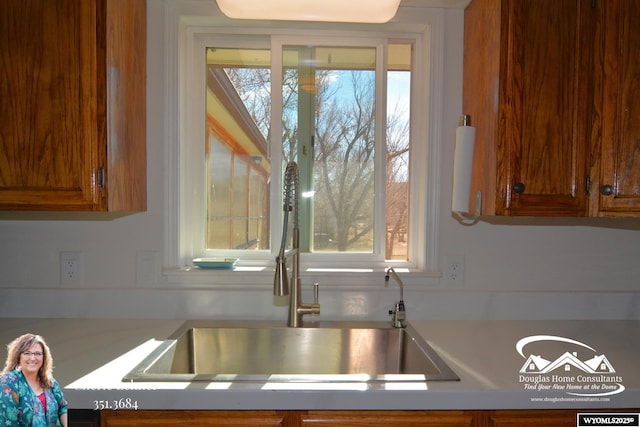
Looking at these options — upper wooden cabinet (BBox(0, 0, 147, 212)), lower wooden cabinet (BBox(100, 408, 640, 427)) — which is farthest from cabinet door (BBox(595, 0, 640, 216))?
upper wooden cabinet (BBox(0, 0, 147, 212))

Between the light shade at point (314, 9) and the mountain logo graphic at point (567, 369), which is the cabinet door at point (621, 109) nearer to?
the mountain logo graphic at point (567, 369)

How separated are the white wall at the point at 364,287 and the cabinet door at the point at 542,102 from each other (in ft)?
1.17

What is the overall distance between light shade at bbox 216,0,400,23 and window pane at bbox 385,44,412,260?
0.36 m

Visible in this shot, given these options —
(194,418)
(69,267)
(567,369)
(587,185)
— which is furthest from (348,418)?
(69,267)

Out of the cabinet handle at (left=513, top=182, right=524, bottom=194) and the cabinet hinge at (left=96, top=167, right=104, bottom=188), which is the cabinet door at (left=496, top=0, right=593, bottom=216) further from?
the cabinet hinge at (left=96, top=167, right=104, bottom=188)

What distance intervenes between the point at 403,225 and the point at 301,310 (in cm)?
57

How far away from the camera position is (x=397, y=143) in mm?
1749

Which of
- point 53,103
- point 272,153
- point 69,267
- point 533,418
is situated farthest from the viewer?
point 272,153

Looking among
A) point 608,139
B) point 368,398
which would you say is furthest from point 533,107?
point 368,398

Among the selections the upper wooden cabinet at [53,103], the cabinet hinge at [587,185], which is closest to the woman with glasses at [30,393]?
the upper wooden cabinet at [53,103]

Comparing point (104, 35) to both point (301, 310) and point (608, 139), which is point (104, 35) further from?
point (608, 139)

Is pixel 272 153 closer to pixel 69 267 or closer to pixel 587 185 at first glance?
pixel 69 267

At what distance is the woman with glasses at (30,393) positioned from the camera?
893 millimetres

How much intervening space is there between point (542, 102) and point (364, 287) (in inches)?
32.6
